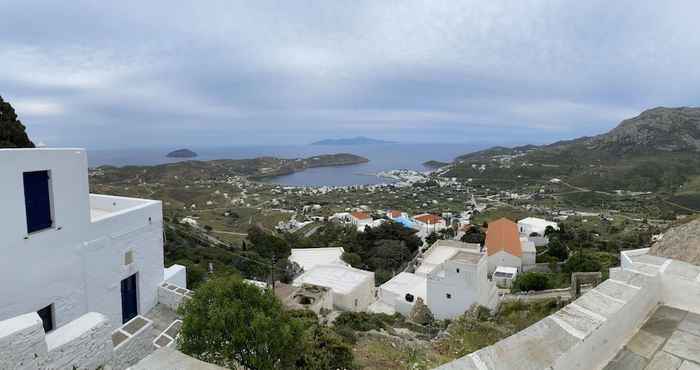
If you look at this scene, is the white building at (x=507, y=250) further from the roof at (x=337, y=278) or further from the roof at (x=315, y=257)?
the roof at (x=337, y=278)

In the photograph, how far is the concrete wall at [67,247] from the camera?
5.62 meters

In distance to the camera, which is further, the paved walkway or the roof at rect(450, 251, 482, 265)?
the roof at rect(450, 251, 482, 265)

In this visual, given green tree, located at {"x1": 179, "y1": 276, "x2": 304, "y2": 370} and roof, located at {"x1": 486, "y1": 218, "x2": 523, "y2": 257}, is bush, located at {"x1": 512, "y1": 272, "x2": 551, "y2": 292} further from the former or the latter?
green tree, located at {"x1": 179, "y1": 276, "x2": 304, "y2": 370}

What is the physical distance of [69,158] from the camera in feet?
21.6

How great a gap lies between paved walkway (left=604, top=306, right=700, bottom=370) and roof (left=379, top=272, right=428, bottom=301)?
1678cm

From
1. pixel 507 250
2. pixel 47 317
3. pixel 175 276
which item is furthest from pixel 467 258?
pixel 47 317

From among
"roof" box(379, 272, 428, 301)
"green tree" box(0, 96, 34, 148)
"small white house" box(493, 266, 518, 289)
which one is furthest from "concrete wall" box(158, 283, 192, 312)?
"small white house" box(493, 266, 518, 289)

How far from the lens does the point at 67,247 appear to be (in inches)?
259

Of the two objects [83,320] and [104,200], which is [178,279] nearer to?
[104,200]

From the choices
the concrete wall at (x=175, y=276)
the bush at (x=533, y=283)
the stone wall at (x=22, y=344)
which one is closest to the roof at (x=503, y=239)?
the bush at (x=533, y=283)

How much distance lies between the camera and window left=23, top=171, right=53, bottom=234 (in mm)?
5934

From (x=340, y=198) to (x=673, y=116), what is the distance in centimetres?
9987

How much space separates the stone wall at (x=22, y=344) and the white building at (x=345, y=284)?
13.8 metres

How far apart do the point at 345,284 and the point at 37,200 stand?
14.9 metres
